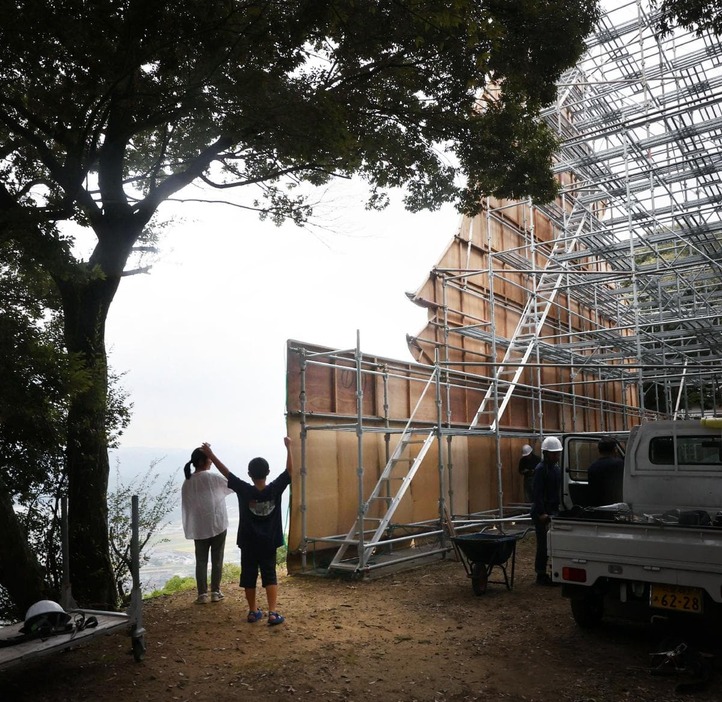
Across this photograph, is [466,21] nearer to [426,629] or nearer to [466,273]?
[426,629]

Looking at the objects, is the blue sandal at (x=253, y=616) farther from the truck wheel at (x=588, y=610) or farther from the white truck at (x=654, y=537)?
the truck wheel at (x=588, y=610)

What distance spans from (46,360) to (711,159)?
15556 mm

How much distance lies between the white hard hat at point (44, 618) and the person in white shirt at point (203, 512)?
243 centimetres

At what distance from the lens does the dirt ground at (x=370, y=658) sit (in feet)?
15.1

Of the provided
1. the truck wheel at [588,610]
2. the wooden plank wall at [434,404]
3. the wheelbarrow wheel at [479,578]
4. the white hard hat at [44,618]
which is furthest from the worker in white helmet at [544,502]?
the white hard hat at [44,618]

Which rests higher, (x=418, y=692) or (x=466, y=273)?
(x=466, y=273)

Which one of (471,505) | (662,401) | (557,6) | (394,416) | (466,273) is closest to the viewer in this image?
(557,6)

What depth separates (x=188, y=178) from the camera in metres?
7.24

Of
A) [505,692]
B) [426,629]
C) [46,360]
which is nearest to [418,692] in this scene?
[505,692]

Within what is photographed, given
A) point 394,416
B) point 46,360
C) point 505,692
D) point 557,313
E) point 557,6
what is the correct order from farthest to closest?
point 557,313 < point 394,416 < point 557,6 < point 46,360 < point 505,692

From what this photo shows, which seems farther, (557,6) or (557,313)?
(557,313)

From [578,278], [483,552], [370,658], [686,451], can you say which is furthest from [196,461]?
Answer: [578,278]

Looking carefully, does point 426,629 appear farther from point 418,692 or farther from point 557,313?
point 557,313

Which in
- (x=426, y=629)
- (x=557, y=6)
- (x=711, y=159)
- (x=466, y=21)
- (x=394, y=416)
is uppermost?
(x=711, y=159)
